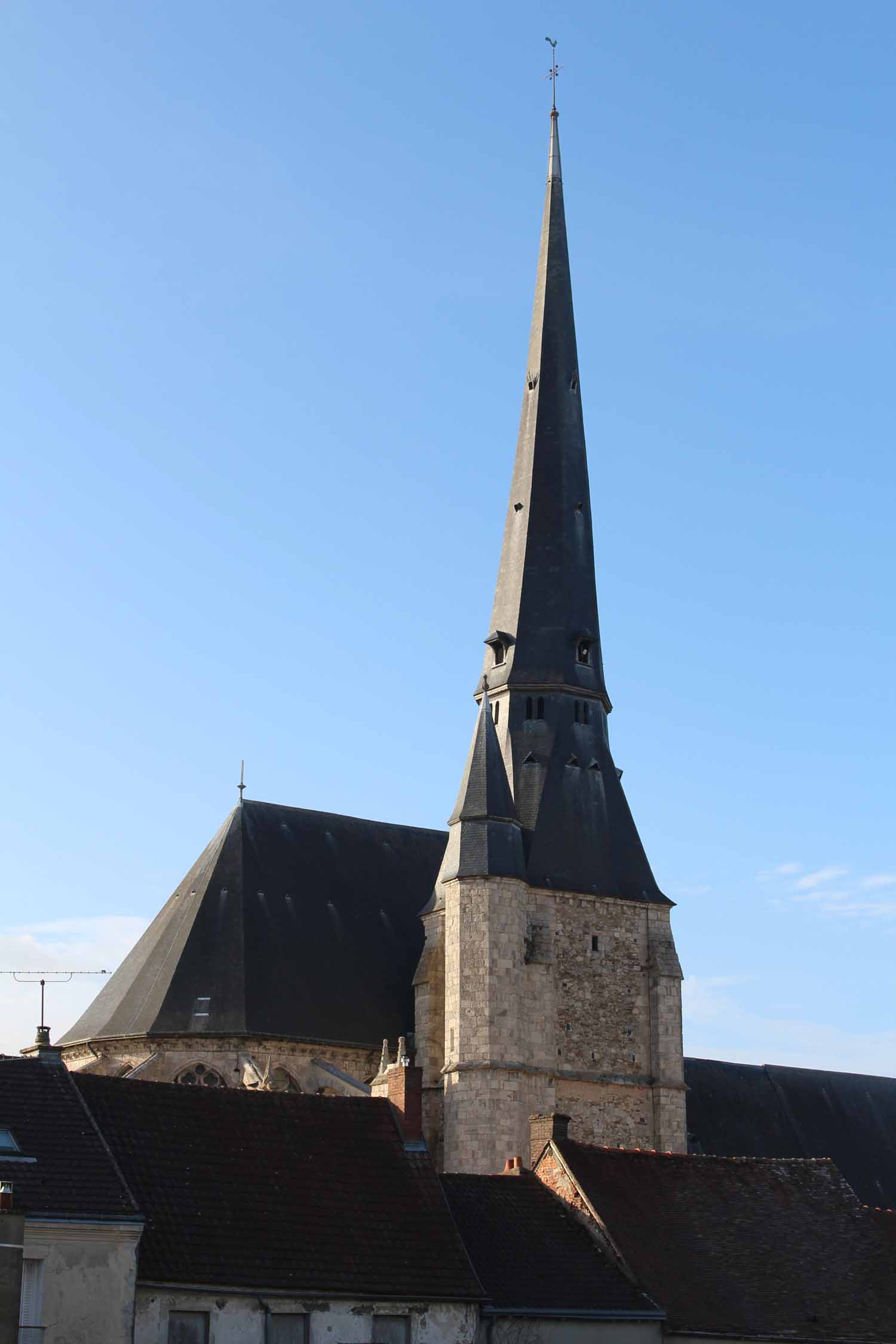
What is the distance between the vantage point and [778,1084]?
168 feet

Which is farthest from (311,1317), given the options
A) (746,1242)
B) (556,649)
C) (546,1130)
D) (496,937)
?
(556,649)

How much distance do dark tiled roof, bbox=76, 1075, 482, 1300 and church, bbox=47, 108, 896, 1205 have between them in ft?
43.1

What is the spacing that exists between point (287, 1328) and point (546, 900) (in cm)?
2052

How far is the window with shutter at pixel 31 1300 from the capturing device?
19328 millimetres

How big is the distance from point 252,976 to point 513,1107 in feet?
21.4

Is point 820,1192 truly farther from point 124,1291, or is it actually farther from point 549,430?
point 549,430

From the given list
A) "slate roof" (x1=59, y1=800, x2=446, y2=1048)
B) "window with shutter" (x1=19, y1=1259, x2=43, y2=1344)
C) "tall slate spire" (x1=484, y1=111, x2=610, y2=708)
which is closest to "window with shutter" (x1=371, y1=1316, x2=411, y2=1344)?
"window with shutter" (x1=19, y1=1259, x2=43, y2=1344)

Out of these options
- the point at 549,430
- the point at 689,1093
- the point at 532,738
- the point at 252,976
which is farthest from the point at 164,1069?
the point at 549,430

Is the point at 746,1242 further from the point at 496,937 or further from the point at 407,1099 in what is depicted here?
the point at 496,937

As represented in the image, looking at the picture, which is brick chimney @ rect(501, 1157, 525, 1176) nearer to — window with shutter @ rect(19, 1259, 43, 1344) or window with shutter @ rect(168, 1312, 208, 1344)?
window with shutter @ rect(168, 1312, 208, 1344)

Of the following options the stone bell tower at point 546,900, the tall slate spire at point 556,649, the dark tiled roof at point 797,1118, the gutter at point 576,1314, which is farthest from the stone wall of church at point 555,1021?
the gutter at point 576,1314

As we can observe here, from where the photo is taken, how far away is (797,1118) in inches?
1982

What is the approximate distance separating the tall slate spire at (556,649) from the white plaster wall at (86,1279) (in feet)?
72.2

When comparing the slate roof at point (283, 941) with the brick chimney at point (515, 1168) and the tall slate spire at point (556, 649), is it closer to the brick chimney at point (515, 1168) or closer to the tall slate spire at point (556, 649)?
the tall slate spire at point (556, 649)
